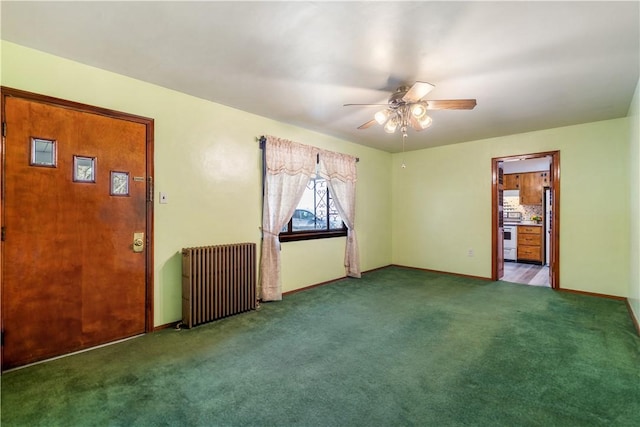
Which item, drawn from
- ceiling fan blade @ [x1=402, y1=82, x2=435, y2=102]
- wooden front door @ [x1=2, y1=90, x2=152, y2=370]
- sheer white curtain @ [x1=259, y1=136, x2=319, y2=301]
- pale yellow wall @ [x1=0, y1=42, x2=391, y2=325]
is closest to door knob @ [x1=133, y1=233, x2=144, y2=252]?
wooden front door @ [x1=2, y1=90, x2=152, y2=370]

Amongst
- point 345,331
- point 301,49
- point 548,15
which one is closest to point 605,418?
point 345,331

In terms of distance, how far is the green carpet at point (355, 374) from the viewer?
1.77m

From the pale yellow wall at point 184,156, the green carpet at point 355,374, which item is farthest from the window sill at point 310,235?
the green carpet at point 355,374

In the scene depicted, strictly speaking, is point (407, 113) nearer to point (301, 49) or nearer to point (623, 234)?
point (301, 49)

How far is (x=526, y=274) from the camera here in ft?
18.5

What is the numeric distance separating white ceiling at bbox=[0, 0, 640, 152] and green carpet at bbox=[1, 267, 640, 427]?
251 centimetres

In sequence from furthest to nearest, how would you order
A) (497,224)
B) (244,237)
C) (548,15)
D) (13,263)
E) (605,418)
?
(497,224) < (244,237) < (13,263) < (548,15) < (605,418)

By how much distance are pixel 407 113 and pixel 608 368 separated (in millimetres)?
2697

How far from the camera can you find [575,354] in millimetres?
2504

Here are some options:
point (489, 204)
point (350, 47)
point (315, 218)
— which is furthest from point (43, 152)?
point (489, 204)

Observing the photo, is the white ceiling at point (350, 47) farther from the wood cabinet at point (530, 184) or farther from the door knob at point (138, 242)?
the wood cabinet at point (530, 184)

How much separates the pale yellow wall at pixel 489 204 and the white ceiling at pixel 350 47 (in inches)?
36.4

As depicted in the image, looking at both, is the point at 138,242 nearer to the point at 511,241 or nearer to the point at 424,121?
the point at 424,121

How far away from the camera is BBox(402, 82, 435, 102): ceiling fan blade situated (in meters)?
2.37
